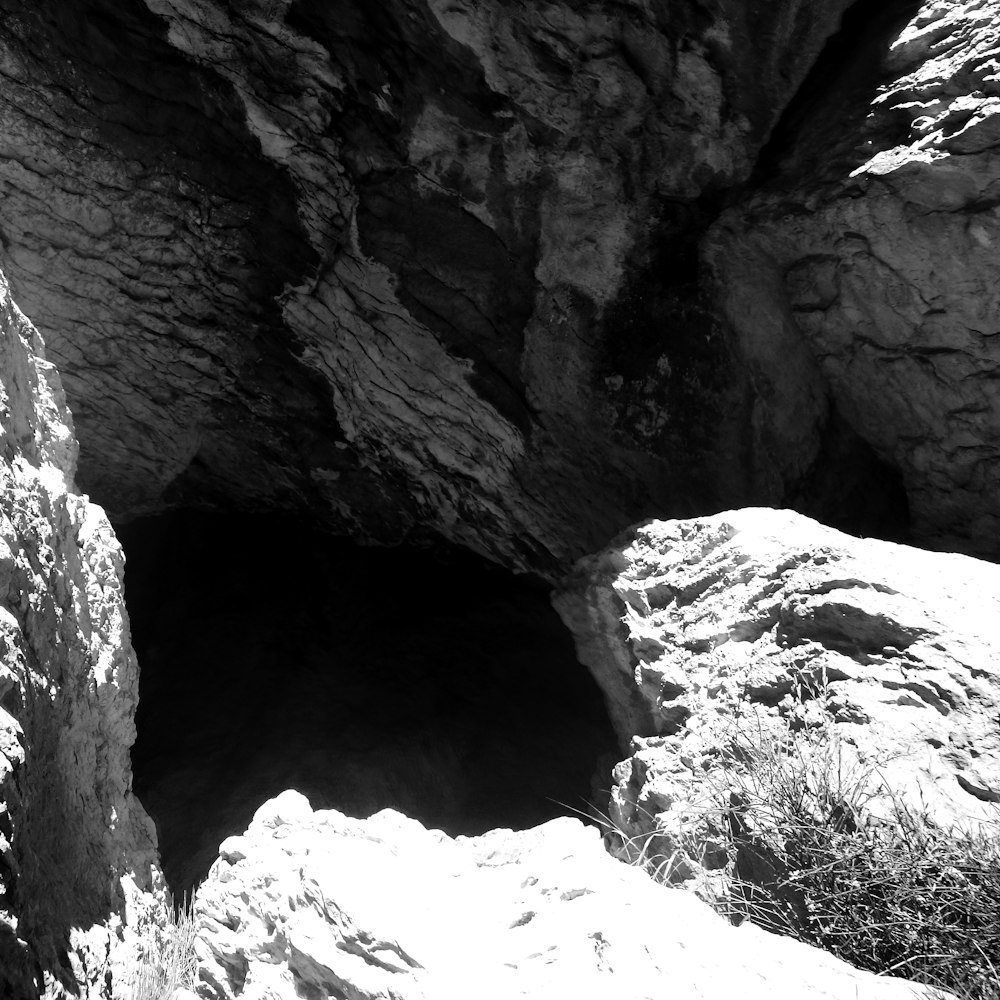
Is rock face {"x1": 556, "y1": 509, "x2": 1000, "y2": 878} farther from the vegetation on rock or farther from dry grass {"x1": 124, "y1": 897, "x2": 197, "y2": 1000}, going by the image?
dry grass {"x1": 124, "y1": 897, "x2": 197, "y2": 1000}

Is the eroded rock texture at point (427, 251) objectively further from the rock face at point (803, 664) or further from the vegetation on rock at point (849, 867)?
the vegetation on rock at point (849, 867)

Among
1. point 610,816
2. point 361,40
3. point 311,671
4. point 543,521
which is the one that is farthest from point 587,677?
point 361,40

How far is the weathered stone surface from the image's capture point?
2814 mm

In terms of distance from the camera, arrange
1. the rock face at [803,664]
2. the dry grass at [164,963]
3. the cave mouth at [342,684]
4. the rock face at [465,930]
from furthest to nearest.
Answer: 1. the cave mouth at [342,684]
2. the rock face at [803,664]
3. the dry grass at [164,963]
4. the rock face at [465,930]

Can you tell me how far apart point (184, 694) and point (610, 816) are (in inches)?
88.4

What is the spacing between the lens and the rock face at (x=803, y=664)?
1944mm

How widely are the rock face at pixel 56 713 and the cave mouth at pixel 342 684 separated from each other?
1.52m

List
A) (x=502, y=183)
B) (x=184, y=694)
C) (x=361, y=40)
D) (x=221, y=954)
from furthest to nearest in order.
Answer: (x=184, y=694) → (x=502, y=183) → (x=361, y=40) → (x=221, y=954)

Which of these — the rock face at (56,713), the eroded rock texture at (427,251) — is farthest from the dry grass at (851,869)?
the eroded rock texture at (427,251)

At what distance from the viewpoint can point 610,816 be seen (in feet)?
8.36

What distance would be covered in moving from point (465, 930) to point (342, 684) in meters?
2.70

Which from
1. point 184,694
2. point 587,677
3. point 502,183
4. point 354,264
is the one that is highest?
point 502,183

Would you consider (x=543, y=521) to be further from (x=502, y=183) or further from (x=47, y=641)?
(x=47, y=641)

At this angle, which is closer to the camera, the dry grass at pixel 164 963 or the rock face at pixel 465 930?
the rock face at pixel 465 930
